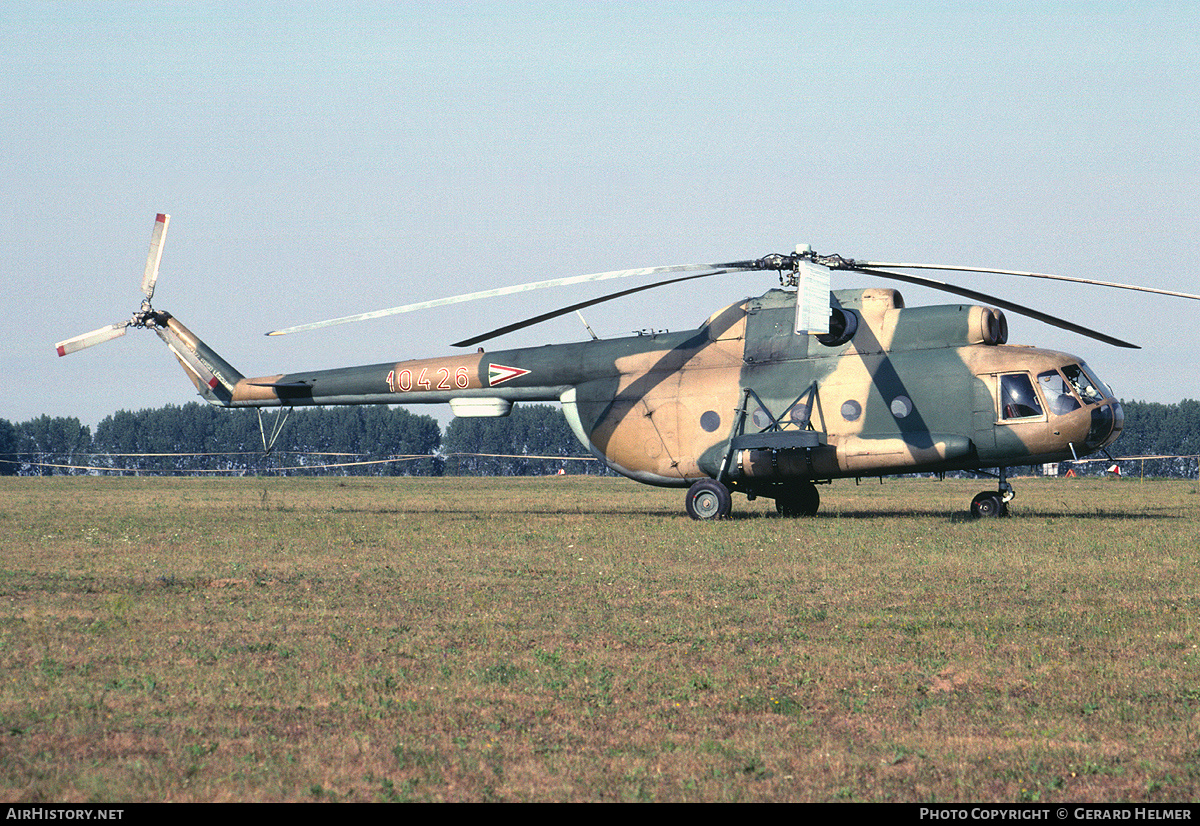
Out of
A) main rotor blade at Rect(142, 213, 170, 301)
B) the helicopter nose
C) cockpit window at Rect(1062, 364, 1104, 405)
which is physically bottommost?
the helicopter nose

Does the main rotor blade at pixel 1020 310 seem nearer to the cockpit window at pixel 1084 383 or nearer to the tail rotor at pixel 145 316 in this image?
the cockpit window at pixel 1084 383

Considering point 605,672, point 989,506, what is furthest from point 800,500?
point 605,672

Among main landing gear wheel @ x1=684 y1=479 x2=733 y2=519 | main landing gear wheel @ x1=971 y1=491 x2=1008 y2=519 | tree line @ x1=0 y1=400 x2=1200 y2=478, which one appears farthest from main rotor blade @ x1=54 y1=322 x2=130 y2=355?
tree line @ x1=0 y1=400 x2=1200 y2=478

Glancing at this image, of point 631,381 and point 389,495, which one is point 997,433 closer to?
point 631,381

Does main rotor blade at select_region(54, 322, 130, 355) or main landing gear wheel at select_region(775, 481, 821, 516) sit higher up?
main rotor blade at select_region(54, 322, 130, 355)

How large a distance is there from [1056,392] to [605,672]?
16.7m

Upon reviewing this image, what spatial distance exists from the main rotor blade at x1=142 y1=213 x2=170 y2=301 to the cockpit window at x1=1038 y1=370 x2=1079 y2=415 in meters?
22.3

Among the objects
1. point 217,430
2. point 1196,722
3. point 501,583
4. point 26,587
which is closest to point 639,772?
point 1196,722

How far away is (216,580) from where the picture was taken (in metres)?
15.7

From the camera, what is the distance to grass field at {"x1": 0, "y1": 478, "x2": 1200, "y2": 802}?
7191 millimetres

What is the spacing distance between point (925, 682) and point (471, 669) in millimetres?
3915

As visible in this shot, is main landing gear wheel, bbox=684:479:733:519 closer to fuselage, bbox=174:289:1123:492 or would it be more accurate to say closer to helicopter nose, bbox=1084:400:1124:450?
fuselage, bbox=174:289:1123:492

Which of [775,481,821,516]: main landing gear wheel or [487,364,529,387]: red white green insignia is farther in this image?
[487,364,529,387]: red white green insignia

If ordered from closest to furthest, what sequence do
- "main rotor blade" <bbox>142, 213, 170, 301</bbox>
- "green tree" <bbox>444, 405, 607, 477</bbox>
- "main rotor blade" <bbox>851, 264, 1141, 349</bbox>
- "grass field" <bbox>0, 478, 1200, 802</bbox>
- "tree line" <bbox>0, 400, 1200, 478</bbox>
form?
"grass field" <bbox>0, 478, 1200, 802</bbox> → "main rotor blade" <bbox>851, 264, 1141, 349</bbox> → "main rotor blade" <bbox>142, 213, 170, 301</bbox> → "tree line" <bbox>0, 400, 1200, 478</bbox> → "green tree" <bbox>444, 405, 607, 477</bbox>
